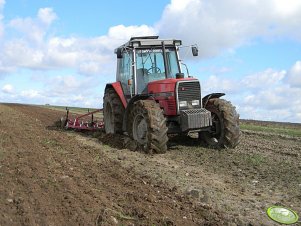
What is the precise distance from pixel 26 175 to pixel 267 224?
370cm

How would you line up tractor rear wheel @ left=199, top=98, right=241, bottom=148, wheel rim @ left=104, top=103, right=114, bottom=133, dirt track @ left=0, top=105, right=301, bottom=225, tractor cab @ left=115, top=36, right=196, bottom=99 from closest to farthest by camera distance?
dirt track @ left=0, top=105, right=301, bottom=225
tractor rear wheel @ left=199, top=98, right=241, bottom=148
tractor cab @ left=115, top=36, right=196, bottom=99
wheel rim @ left=104, top=103, right=114, bottom=133

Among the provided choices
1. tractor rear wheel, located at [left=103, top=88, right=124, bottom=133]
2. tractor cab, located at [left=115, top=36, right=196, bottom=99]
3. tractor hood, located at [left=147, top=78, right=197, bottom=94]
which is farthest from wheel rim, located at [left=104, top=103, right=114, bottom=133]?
tractor hood, located at [left=147, top=78, right=197, bottom=94]

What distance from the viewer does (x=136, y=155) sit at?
32.3 ft

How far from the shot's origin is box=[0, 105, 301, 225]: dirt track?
18.0ft

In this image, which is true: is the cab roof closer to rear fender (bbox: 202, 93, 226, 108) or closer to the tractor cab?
the tractor cab

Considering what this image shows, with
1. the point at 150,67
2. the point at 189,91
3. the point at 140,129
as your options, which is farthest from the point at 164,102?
the point at 150,67

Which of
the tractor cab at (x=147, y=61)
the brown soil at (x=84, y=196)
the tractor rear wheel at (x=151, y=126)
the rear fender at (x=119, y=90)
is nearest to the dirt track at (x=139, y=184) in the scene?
the brown soil at (x=84, y=196)

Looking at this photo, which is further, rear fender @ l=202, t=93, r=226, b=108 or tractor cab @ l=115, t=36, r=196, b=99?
tractor cab @ l=115, t=36, r=196, b=99

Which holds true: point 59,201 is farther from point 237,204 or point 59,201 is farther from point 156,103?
point 156,103

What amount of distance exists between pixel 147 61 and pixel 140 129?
1870 mm

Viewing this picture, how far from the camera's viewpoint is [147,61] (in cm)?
1138

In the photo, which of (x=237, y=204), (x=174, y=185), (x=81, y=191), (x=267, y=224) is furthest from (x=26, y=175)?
(x=267, y=224)

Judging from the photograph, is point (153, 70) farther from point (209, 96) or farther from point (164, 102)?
point (209, 96)

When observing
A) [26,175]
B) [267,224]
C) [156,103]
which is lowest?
[267,224]
